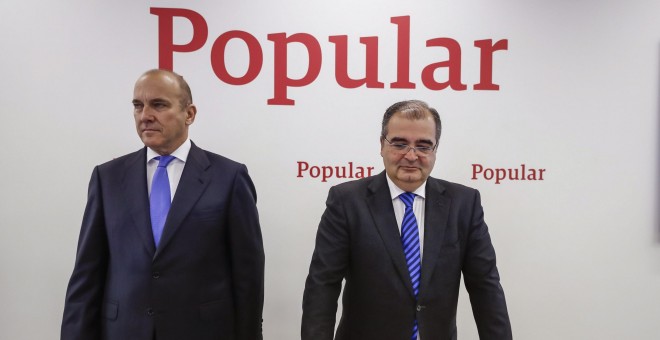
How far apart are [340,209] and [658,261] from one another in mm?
2118

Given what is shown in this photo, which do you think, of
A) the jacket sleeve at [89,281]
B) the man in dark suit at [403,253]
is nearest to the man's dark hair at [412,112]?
the man in dark suit at [403,253]

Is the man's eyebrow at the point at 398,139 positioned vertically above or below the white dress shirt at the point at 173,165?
above

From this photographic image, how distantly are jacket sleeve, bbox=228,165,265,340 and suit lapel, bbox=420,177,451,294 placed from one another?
27.2 inches

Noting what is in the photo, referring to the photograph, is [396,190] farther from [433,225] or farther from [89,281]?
[89,281]

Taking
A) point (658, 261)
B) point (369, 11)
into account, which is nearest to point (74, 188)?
point (369, 11)

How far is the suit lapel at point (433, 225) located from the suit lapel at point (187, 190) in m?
0.86

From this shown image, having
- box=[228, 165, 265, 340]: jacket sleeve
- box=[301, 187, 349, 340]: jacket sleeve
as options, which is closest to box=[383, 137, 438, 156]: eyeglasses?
box=[301, 187, 349, 340]: jacket sleeve

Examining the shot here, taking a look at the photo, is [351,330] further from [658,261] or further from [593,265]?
[658,261]

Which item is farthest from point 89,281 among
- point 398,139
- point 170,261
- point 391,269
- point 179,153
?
point 398,139

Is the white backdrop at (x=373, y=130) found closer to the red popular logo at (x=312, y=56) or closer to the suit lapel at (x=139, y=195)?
the red popular logo at (x=312, y=56)

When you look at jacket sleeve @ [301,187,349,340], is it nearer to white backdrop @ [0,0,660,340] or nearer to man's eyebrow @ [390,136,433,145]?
man's eyebrow @ [390,136,433,145]

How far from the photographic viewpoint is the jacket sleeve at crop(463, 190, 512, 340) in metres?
1.70

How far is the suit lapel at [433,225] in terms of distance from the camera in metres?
1.64

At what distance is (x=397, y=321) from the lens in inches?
64.8
